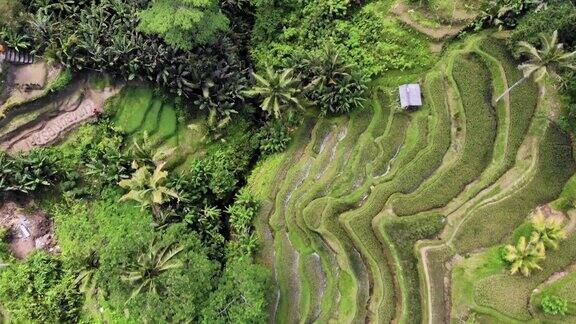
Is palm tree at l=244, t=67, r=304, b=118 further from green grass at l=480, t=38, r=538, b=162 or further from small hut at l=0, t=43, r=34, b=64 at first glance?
small hut at l=0, t=43, r=34, b=64

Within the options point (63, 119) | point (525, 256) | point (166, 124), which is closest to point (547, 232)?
point (525, 256)

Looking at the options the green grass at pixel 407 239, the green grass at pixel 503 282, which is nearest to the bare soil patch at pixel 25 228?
the green grass at pixel 407 239

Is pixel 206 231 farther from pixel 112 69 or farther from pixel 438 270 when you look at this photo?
pixel 438 270

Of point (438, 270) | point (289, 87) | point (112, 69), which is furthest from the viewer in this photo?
point (112, 69)

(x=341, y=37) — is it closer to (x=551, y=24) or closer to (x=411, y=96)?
(x=411, y=96)

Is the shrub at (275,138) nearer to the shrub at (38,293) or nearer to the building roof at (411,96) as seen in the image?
the building roof at (411,96)

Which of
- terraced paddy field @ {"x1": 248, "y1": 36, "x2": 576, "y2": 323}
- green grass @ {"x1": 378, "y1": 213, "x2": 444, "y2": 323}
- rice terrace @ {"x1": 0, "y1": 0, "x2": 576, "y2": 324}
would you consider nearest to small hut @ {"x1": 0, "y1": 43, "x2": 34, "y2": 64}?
rice terrace @ {"x1": 0, "y1": 0, "x2": 576, "y2": 324}

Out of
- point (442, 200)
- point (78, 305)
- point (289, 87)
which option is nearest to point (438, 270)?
point (442, 200)
